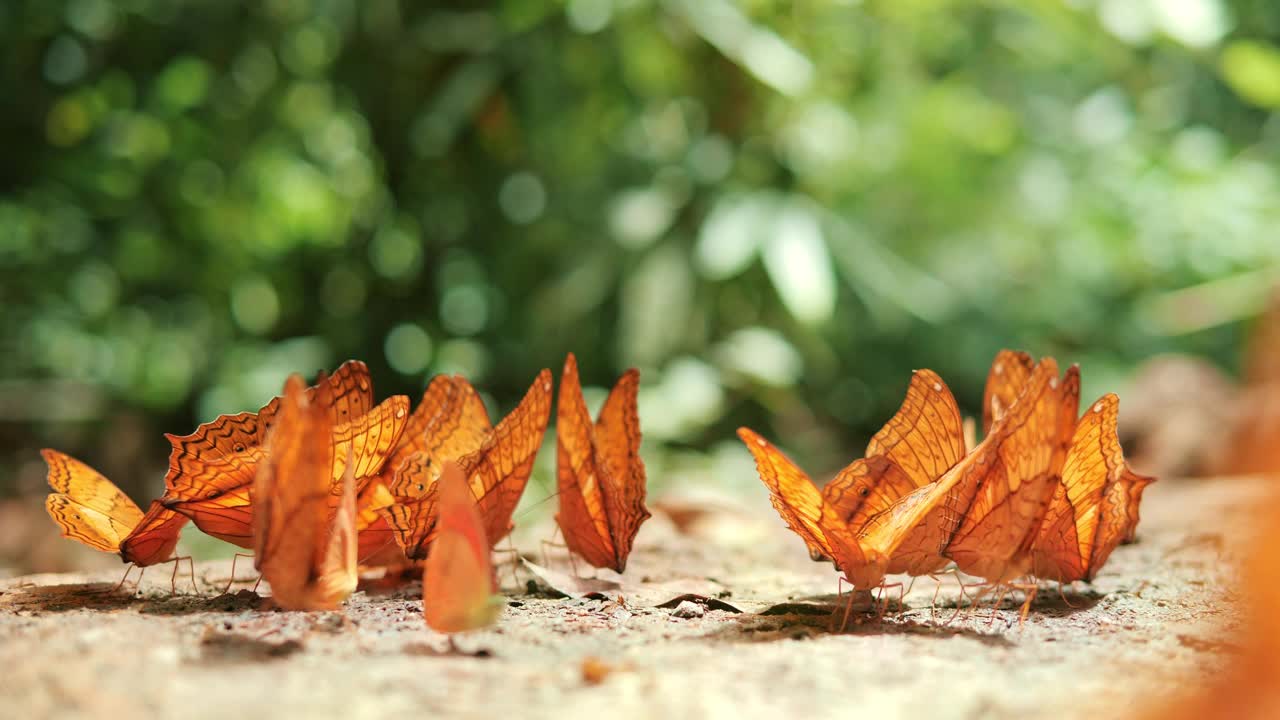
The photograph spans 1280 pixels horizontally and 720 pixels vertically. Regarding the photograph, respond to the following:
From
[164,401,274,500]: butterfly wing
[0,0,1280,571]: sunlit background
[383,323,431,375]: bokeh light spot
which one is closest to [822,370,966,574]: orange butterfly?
[164,401,274,500]: butterfly wing

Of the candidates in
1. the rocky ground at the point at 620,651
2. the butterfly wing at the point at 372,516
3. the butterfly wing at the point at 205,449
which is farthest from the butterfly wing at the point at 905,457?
the butterfly wing at the point at 205,449

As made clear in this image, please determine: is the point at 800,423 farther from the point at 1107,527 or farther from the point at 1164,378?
the point at 1107,527

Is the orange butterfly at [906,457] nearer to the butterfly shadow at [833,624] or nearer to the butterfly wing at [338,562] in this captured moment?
the butterfly shadow at [833,624]

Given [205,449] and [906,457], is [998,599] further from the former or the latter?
[205,449]

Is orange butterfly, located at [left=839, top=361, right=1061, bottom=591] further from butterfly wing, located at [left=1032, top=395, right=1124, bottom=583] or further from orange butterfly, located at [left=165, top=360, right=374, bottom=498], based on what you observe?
orange butterfly, located at [left=165, top=360, right=374, bottom=498]

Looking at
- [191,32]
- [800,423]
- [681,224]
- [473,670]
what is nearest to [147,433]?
[191,32]

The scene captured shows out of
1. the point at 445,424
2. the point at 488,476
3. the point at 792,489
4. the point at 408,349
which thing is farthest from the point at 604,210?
the point at 792,489
